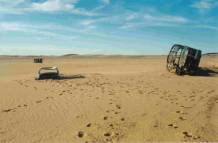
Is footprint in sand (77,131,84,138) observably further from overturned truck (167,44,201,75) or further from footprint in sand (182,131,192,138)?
overturned truck (167,44,201,75)

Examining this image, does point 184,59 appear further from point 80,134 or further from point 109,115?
point 80,134

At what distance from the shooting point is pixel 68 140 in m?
6.77

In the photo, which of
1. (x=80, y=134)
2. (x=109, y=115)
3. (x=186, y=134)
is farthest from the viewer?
(x=109, y=115)

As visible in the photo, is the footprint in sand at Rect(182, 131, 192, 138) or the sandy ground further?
the sandy ground

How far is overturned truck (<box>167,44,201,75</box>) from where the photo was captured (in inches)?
800

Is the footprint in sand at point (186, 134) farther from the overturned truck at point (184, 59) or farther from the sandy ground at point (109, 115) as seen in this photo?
the overturned truck at point (184, 59)

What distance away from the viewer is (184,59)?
817 inches

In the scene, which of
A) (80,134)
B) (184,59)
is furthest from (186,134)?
(184,59)

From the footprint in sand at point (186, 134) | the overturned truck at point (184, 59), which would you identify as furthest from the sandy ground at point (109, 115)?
the overturned truck at point (184, 59)

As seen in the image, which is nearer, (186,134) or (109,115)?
(186,134)

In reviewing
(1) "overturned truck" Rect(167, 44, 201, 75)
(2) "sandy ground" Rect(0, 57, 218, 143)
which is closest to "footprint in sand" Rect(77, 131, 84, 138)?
(2) "sandy ground" Rect(0, 57, 218, 143)

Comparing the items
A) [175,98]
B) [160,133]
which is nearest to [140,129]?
[160,133]

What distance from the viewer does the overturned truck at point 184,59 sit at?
2033 centimetres

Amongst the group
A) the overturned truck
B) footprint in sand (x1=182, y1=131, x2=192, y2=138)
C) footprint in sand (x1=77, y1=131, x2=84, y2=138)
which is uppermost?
the overturned truck
